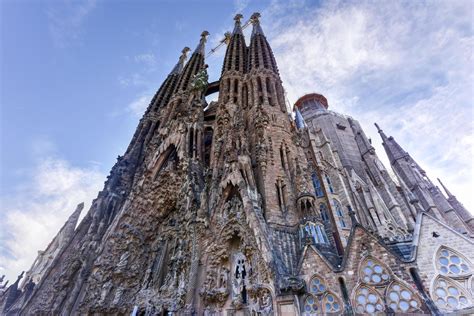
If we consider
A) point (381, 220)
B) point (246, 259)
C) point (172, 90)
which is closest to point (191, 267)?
point (246, 259)

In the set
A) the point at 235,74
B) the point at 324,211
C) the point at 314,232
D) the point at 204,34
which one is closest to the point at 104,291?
the point at 314,232

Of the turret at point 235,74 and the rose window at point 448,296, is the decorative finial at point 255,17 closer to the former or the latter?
the turret at point 235,74

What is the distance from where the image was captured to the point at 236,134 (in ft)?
45.2

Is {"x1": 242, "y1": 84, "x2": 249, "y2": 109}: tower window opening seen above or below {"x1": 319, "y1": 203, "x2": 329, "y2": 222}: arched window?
above

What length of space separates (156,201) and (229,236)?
5.77 metres

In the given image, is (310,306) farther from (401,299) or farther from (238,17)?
(238,17)

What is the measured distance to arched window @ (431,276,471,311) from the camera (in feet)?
18.6

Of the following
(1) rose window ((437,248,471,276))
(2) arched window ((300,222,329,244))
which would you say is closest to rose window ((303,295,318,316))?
(2) arched window ((300,222,329,244))

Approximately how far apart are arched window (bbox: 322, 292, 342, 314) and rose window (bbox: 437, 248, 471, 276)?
2.54 metres

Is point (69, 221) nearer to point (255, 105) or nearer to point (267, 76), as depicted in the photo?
point (255, 105)

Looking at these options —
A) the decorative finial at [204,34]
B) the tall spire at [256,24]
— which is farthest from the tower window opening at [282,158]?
the decorative finial at [204,34]

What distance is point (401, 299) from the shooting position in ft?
19.9

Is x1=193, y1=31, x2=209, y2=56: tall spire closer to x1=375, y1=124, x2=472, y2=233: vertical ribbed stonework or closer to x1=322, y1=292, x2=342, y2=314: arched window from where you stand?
x1=375, y1=124, x2=472, y2=233: vertical ribbed stonework

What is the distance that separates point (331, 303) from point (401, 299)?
1.58 meters
